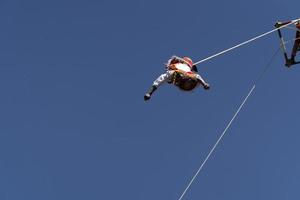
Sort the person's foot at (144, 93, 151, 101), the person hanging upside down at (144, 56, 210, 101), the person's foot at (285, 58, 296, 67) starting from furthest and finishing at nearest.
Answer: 1. the person's foot at (285, 58, 296, 67)
2. the person hanging upside down at (144, 56, 210, 101)
3. the person's foot at (144, 93, 151, 101)

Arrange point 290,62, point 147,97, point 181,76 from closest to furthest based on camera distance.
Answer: point 147,97 < point 181,76 < point 290,62

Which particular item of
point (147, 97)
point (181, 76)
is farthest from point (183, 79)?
point (147, 97)

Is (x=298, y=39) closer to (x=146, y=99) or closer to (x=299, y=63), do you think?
(x=299, y=63)

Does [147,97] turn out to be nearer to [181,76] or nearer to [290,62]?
[181,76]

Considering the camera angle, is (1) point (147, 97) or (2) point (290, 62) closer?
(1) point (147, 97)

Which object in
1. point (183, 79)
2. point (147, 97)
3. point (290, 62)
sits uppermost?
point (290, 62)

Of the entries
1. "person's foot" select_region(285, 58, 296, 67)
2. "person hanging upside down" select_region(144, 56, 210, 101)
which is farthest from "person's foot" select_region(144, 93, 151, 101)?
"person's foot" select_region(285, 58, 296, 67)

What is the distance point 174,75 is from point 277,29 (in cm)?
327

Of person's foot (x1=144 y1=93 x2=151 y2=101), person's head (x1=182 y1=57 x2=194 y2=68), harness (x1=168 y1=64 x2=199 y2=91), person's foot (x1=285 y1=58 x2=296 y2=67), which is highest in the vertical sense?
person's foot (x1=285 y1=58 x2=296 y2=67)

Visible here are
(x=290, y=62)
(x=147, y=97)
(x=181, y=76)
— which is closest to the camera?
(x=147, y=97)

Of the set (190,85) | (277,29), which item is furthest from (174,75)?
(277,29)

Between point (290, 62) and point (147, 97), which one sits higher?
point (290, 62)

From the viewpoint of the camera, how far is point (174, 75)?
515 inches

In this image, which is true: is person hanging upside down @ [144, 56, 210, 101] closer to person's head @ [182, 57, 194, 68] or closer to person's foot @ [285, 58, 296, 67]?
person's head @ [182, 57, 194, 68]
